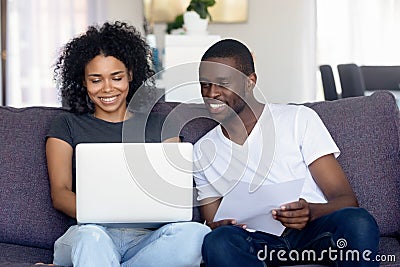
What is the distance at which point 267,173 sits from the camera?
6.34 feet

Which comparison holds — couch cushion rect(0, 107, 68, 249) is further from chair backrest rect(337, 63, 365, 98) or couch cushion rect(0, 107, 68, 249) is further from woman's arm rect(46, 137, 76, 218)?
chair backrest rect(337, 63, 365, 98)

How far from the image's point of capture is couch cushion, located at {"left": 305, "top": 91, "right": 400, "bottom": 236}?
203cm

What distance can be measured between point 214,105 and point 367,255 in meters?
0.60

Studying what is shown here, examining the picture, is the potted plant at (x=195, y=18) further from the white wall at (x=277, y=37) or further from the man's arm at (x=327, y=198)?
the man's arm at (x=327, y=198)

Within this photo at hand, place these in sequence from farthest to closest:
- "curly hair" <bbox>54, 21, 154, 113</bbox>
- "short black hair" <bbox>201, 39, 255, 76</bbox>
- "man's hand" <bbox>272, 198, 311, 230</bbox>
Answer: "curly hair" <bbox>54, 21, 154, 113</bbox> < "short black hair" <bbox>201, 39, 255, 76</bbox> < "man's hand" <bbox>272, 198, 311, 230</bbox>

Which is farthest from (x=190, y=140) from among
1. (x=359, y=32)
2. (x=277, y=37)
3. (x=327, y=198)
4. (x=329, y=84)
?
(x=359, y=32)

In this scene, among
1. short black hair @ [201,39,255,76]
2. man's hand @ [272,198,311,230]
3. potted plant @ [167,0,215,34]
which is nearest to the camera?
man's hand @ [272,198,311,230]

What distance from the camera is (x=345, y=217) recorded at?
1717 mm

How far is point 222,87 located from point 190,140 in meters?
0.23

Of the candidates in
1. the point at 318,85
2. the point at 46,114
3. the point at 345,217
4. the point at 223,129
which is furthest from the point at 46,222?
the point at 318,85

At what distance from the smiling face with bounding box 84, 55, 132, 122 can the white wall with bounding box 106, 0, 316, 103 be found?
3.90 metres

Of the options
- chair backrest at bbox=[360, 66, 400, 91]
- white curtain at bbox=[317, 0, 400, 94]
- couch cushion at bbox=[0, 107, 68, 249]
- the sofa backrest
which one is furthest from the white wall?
couch cushion at bbox=[0, 107, 68, 249]

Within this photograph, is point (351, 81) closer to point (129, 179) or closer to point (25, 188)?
point (25, 188)
